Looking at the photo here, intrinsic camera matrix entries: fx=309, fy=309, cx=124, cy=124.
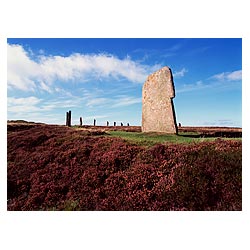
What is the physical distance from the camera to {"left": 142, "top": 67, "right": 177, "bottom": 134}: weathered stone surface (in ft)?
35.0

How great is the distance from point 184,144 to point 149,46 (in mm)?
3078

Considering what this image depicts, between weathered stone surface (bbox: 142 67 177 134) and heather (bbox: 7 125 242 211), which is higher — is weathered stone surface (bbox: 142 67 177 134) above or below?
above

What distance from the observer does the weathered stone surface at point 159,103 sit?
1068 centimetres

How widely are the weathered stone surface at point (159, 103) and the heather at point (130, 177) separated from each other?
5.02 ft

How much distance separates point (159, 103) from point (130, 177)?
3852 mm

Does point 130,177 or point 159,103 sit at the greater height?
point 159,103

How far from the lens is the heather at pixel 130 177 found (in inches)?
286

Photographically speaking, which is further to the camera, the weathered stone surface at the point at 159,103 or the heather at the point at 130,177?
the weathered stone surface at the point at 159,103

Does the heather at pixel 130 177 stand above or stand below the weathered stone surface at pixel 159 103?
below

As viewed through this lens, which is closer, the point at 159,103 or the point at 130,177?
the point at 130,177

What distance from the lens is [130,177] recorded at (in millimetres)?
8023

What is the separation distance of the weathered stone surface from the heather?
1.53m
